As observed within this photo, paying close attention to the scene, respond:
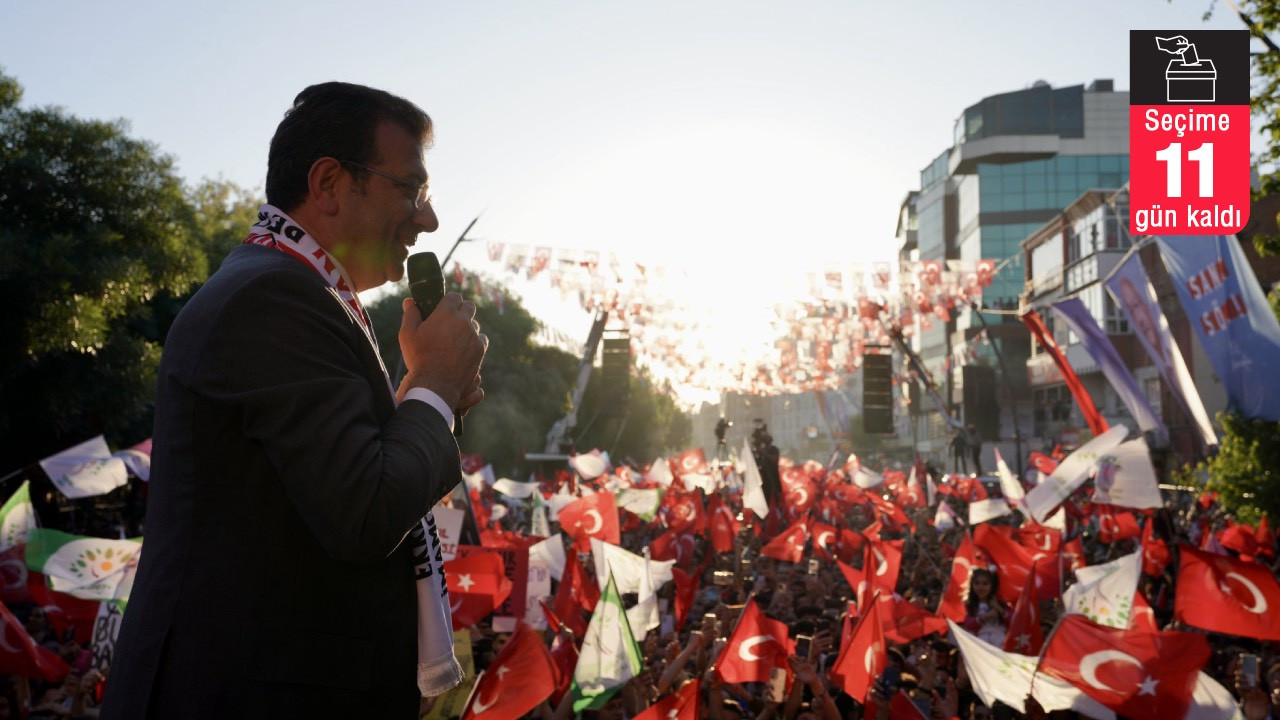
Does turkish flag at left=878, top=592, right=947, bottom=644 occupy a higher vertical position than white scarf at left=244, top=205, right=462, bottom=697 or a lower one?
lower

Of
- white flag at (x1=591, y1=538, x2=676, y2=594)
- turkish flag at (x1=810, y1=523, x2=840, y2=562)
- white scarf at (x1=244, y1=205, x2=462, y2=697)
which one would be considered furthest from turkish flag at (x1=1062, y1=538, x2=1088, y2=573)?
white scarf at (x1=244, y1=205, x2=462, y2=697)

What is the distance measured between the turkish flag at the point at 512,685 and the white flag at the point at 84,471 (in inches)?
503

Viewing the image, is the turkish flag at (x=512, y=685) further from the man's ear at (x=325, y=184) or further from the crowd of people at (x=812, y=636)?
the man's ear at (x=325, y=184)

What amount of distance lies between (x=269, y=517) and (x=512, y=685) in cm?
581

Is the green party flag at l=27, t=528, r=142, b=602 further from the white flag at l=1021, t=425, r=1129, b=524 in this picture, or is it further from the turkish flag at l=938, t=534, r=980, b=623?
the white flag at l=1021, t=425, r=1129, b=524

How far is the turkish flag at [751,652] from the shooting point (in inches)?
345

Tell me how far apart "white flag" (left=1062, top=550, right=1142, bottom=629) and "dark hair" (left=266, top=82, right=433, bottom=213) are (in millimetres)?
8903

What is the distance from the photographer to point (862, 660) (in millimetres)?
8375

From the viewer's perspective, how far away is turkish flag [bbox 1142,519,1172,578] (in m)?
14.2

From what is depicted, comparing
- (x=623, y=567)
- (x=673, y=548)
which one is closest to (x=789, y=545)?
(x=673, y=548)

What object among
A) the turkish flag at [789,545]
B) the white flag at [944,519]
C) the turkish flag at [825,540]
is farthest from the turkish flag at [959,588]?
the white flag at [944,519]

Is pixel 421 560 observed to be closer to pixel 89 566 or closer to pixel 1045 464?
pixel 89 566

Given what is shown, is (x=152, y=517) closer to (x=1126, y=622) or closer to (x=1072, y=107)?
A: (x=1126, y=622)

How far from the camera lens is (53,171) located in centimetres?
2489
